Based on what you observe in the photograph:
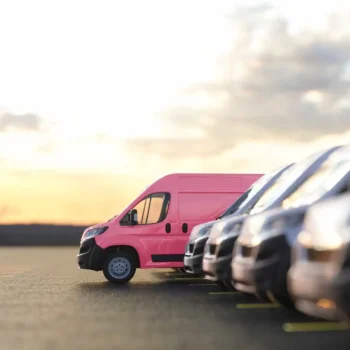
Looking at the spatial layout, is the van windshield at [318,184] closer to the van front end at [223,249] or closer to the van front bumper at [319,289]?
the van front end at [223,249]

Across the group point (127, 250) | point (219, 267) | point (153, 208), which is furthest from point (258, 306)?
point (153, 208)

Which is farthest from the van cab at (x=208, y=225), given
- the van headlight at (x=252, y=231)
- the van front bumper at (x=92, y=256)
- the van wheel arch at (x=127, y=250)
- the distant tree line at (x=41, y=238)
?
the distant tree line at (x=41, y=238)

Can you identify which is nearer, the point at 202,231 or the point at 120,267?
the point at 202,231

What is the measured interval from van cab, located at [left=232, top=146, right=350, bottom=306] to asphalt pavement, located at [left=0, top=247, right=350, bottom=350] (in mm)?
478

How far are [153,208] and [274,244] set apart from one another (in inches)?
320

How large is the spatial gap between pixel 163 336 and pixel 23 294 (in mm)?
5781

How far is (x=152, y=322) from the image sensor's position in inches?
362

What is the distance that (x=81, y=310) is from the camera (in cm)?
1058

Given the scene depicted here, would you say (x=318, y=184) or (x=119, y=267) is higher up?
(x=318, y=184)

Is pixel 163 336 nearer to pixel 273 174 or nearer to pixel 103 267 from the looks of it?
pixel 273 174

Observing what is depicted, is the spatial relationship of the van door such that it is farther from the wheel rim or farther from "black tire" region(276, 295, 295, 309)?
"black tire" region(276, 295, 295, 309)

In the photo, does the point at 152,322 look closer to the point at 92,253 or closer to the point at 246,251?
the point at 246,251

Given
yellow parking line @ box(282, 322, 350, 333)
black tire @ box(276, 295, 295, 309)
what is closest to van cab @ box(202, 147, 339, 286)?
black tire @ box(276, 295, 295, 309)

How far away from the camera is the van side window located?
16.3m
